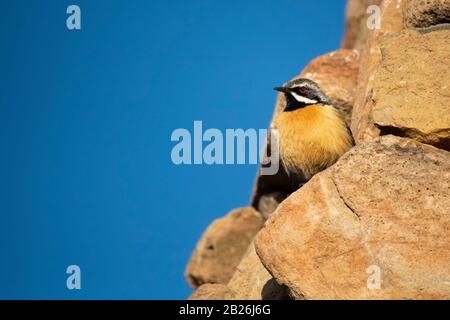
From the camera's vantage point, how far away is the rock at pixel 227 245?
16234 millimetres

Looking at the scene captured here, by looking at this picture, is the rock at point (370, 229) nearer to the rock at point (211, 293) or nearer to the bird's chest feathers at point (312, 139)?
the bird's chest feathers at point (312, 139)

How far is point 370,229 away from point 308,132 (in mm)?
2787

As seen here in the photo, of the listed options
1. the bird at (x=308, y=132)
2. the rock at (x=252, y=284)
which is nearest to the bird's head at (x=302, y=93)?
the bird at (x=308, y=132)

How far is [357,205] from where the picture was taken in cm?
958

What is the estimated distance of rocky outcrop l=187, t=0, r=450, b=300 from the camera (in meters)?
9.19

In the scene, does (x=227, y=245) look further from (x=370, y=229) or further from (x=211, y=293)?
(x=370, y=229)

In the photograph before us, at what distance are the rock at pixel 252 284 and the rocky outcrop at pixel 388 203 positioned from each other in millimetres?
1791

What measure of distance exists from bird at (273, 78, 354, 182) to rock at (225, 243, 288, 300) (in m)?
1.67

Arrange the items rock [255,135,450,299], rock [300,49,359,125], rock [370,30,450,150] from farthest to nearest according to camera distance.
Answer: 1. rock [300,49,359,125]
2. rock [370,30,450,150]
3. rock [255,135,450,299]

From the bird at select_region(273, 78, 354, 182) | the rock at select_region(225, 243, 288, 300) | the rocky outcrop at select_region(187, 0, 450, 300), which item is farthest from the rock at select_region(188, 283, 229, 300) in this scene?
the rocky outcrop at select_region(187, 0, 450, 300)

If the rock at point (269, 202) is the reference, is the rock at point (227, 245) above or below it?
below

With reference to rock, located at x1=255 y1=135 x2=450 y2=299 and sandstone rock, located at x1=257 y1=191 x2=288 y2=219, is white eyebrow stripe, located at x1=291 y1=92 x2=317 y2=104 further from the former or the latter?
sandstone rock, located at x1=257 y1=191 x2=288 y2=219

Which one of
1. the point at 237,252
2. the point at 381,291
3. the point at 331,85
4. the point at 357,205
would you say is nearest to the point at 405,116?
the point at 357,205
